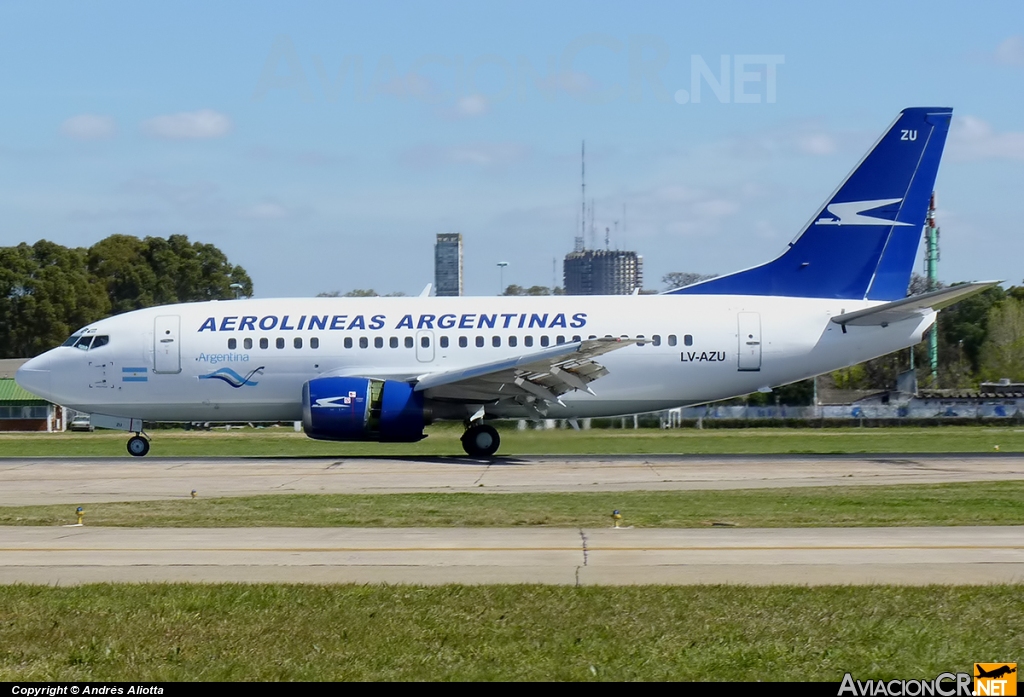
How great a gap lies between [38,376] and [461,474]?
554 inches

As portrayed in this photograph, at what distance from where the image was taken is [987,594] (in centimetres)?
983

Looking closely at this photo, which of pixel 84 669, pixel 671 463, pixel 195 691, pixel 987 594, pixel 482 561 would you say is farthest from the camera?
pixel 671 463

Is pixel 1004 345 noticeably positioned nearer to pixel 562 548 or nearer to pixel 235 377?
pixel 235 377

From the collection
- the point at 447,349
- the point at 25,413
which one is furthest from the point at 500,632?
the point at 25,413

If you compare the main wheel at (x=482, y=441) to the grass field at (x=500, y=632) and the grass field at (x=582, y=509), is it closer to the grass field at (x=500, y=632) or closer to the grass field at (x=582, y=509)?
the grass field at (x=582, y=509)

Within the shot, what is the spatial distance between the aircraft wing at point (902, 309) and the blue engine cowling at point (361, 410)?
11.7 metres

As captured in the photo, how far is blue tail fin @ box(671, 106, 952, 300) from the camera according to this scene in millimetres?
31547

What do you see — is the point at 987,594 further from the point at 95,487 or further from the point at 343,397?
the point at 343,397

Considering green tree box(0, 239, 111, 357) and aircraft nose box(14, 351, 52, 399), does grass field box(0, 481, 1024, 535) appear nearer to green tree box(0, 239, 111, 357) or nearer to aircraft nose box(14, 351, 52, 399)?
aircraft nose box(14, 351, 52, 399)

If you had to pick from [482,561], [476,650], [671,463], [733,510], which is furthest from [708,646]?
[671,463]

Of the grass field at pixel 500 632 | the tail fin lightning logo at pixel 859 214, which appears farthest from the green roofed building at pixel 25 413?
the grass field at pixel 500 632

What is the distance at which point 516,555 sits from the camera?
1259cm

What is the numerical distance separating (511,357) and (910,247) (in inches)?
454

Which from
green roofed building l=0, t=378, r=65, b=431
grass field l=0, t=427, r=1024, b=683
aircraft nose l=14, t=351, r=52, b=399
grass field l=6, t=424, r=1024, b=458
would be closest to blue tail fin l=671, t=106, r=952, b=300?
grass field l=6, t=424, r=1024, b=458
